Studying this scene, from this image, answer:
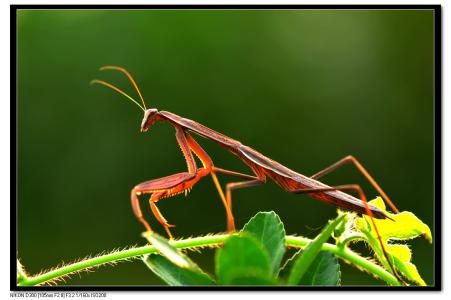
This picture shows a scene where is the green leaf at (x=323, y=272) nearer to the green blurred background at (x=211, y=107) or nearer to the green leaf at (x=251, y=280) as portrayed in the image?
the green leaf at (x=251, y=280)

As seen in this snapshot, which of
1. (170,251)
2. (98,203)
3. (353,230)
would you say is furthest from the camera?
(98,203)

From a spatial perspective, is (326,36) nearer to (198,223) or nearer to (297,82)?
(297,82)

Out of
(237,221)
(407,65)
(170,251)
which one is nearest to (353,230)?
(170,251)

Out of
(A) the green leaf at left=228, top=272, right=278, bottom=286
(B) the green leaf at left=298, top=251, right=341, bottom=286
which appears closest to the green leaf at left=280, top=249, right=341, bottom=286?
(B) the green leaf at left=298, top=251, right=341, bottom=286

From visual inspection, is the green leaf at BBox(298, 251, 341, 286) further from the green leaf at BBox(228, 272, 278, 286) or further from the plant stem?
the green leaf at BBox(228, 272, 278, 286)

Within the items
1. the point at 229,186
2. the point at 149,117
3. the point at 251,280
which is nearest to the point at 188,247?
the point at 251,280

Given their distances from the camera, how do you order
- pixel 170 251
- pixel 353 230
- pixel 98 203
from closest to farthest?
pixel 170 251 < pixel 353 230 < pixel 98 203
